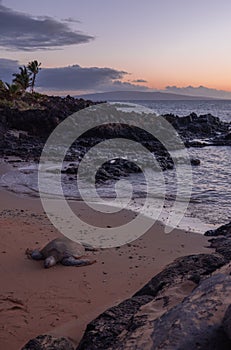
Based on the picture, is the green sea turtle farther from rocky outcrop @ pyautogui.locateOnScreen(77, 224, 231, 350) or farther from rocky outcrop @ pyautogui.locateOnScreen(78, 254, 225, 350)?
rocky outcrop @ pyautogui.locateOnScreen(77, 224, 231, 350)

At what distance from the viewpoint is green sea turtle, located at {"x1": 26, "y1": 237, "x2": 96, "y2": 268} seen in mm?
7531

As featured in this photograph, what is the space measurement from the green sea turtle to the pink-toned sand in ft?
0.42

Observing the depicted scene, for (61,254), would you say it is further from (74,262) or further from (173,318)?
(173,318)

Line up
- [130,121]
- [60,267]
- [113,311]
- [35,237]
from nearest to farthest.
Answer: [113,311] → [60,267] → [35,237] → [130,121]

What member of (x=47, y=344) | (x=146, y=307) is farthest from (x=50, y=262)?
(x=146, y=307)

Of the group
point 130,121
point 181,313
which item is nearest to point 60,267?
point 181,313

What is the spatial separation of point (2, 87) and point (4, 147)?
89.5ft

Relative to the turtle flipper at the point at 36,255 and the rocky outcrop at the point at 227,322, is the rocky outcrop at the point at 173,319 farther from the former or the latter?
the turtle flipper at the point at 36,255

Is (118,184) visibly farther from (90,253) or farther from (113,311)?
(113,311)

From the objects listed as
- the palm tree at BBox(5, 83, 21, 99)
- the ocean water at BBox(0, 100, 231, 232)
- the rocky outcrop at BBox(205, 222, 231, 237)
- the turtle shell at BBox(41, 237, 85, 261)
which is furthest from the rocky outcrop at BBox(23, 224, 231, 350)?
the palm tree at BBox(5, 83, 21, 99)

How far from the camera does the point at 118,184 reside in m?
16.1

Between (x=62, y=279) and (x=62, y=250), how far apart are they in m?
0.82

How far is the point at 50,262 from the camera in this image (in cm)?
741

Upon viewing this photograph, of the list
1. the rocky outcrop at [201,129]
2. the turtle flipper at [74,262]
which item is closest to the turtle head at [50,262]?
the turtle flipper at [74,262]
